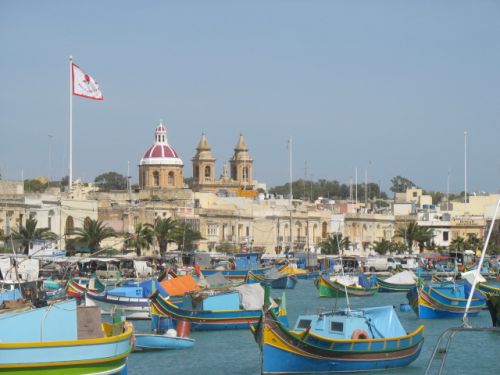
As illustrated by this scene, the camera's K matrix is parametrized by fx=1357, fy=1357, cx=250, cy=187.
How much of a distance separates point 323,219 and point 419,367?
97.3 meters

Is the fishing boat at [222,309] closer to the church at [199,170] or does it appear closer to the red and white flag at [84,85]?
the red and white flag at [84,85]

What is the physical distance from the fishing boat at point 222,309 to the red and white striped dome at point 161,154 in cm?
7747

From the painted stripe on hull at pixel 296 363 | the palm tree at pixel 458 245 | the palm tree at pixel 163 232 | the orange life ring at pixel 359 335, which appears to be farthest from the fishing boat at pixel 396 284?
the palm tree at pixel 458 245

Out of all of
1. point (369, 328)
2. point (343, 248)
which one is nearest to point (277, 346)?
point (369, 328)

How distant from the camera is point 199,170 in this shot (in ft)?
462

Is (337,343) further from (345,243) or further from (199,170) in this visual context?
(199,170)

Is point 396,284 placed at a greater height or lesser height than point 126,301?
lesser

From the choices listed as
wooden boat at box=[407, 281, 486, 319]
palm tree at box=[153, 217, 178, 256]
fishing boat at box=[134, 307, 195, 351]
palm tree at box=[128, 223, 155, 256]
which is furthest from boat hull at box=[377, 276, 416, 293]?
fishing boat at box=[134, 307, 195, 351]

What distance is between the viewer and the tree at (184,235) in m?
98.6

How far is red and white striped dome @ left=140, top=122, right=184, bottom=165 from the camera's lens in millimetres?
123500

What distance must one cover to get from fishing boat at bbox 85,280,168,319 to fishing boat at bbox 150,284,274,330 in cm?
372

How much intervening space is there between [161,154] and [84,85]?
47.0 metres

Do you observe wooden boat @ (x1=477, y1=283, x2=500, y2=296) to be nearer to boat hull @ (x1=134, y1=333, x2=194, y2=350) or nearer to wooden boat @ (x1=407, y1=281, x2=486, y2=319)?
wooden boat @ (x1=407, y1=281, x2=486, y2=319)

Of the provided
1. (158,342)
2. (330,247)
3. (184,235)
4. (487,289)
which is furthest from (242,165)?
(158,342)
